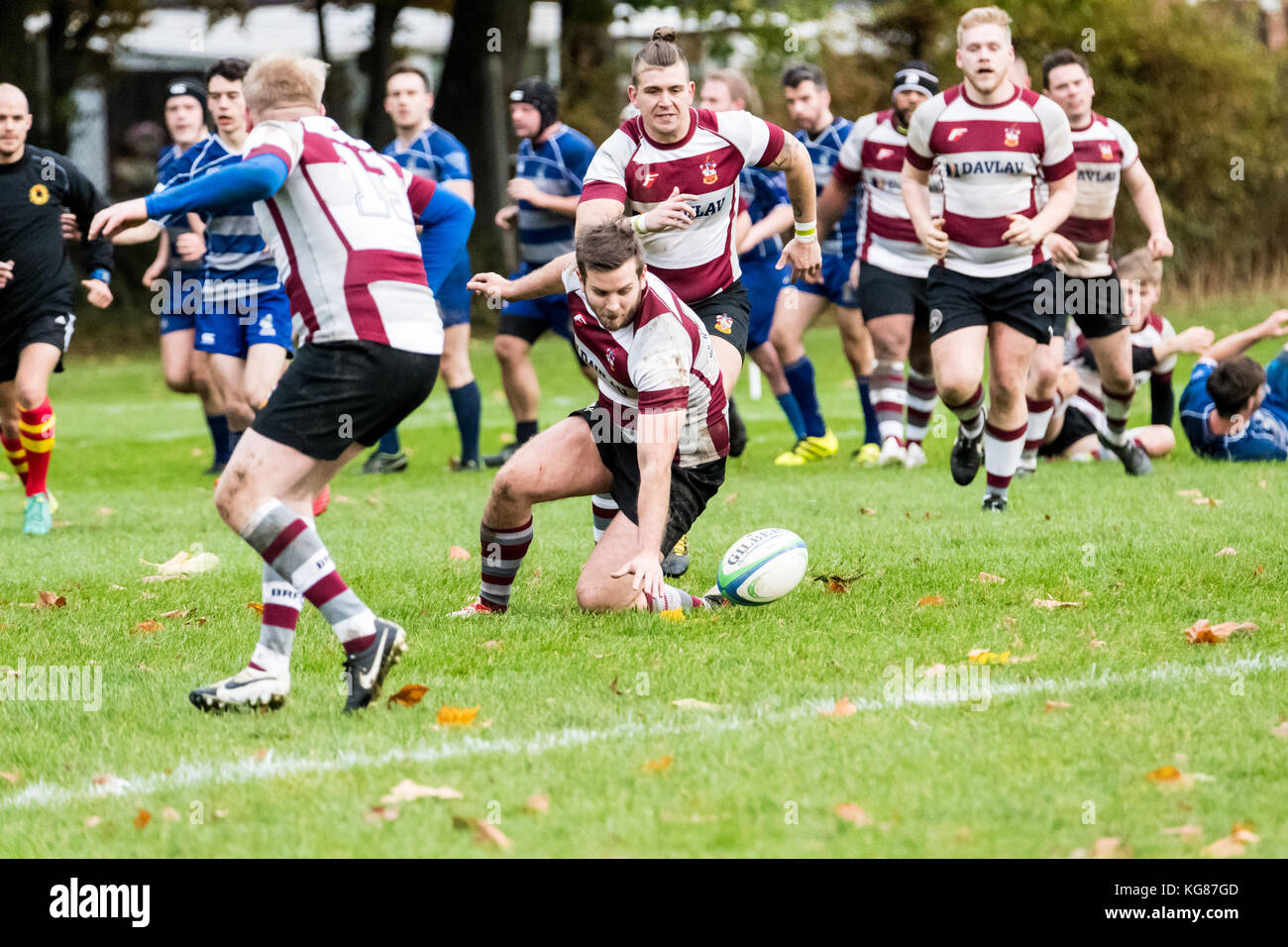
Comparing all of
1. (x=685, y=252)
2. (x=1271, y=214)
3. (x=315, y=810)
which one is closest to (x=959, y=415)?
(x=685, y=252)

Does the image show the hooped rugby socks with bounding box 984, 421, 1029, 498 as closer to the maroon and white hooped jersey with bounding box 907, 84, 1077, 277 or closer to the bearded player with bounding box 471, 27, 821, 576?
the maroon and white hooped jersey with bounding box 907, 84, 1077, 277

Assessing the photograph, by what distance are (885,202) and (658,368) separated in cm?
583

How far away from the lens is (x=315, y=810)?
12.6ft

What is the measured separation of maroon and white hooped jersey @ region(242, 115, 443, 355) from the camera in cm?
489

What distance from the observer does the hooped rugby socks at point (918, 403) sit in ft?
37.5

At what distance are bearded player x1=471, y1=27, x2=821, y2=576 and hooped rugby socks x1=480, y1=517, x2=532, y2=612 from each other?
2.65 feet

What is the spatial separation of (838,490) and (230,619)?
4530 millimetres

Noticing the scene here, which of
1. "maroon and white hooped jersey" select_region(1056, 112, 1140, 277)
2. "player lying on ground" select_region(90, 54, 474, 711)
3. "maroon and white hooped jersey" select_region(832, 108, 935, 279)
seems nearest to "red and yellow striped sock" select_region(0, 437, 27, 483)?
"player lying on ground" select_region(90, 54, 474, 711)

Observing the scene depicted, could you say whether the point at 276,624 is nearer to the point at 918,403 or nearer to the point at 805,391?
the point at 918,403

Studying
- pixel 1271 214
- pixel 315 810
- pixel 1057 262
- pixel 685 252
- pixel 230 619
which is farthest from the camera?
pixel 1271 214

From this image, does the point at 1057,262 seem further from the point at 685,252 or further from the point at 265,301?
the point at 265,301

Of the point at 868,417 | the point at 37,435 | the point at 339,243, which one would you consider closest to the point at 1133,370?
the point at 868,417

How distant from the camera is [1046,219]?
7.98 meters
